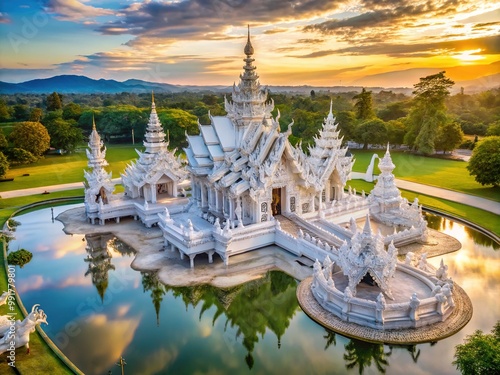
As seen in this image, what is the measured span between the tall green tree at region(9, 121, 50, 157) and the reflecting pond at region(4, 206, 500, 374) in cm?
2670

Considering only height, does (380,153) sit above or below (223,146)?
below

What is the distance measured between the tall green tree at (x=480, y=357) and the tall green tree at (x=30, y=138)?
1743 inches

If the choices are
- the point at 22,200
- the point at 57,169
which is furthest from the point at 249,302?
the point at 57,169

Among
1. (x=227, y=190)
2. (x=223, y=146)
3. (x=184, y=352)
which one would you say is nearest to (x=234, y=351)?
(x=184, y=352)

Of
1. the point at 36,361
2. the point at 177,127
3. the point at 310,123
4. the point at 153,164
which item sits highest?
the point at 310,123

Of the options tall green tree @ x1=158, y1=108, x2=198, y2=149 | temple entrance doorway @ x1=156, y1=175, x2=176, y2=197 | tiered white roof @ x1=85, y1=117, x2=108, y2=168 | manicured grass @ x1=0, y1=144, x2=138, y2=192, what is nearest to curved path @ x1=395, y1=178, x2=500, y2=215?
temple entrance doorway @ x1=156, y1=175, x2=176, y2=197

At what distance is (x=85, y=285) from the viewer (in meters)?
18.3

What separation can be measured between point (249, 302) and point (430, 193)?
19.7m

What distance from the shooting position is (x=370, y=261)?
14844mm

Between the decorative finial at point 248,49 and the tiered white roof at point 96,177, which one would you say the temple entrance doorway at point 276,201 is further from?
the tiered white roof at point 96,177

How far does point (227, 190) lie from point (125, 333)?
9737 millimetres

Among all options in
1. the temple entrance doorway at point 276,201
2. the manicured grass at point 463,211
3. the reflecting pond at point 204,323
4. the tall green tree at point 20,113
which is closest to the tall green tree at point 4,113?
the tall green tree at point 20,113

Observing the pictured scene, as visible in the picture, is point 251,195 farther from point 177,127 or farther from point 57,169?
point 177,127

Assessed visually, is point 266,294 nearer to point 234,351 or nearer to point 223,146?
point 234,351
